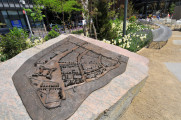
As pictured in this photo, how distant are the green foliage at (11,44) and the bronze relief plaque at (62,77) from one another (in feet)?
7.97

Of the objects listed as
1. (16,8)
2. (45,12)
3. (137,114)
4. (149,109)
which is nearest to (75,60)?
(137,114)

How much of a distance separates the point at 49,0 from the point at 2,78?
6774 mm

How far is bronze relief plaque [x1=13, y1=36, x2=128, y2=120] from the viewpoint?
60.7 inches

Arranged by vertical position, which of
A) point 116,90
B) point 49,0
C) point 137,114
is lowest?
point 137,114

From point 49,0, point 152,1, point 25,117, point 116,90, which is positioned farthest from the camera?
point 152,1

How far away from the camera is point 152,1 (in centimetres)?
2780

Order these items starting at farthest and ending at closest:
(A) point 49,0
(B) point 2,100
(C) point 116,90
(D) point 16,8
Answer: (D) point 16,8 < (A) point 49,0 < (C) point 116,90 < (B) point 2,100

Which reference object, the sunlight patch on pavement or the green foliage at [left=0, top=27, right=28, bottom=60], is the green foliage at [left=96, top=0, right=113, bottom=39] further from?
the green foliage at [left=0, top=27, right=28, bottom=60]

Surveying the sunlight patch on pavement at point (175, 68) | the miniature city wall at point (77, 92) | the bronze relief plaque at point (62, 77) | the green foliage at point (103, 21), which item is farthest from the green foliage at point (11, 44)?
the sunlight patch on pavement at point (175, 68)

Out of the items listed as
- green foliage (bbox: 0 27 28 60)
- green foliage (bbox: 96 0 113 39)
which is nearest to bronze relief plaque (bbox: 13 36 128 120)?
green foliage (bbox: 0 27 28 60)

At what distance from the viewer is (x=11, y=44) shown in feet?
14.7

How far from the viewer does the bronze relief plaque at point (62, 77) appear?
5.06 ft

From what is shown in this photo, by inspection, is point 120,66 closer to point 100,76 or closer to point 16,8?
point 100,76

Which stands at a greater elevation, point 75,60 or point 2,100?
point 75,60
